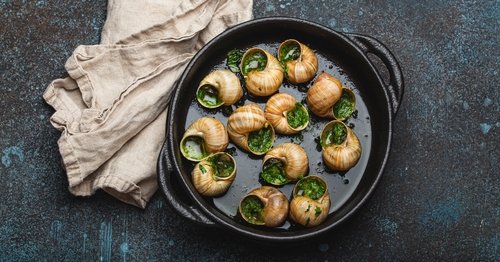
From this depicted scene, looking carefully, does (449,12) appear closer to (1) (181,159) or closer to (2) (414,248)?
(2) (414,248)

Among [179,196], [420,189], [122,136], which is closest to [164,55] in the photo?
[122,136]

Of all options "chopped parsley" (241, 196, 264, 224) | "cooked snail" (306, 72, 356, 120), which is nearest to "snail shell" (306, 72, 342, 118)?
"cooked snail" (306, 72, 356, 120)

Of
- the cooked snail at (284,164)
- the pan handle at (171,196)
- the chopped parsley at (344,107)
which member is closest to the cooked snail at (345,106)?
the chopped parsley at (344,107)

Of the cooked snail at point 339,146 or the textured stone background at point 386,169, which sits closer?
the cooked snail at point 339,146

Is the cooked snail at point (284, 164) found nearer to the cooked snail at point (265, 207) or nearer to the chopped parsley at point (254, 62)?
the cooked snail at point (265, 207)

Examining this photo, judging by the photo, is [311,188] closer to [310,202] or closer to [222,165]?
[310,202]

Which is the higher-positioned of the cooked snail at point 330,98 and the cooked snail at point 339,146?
the cooked snail at point 330,98
